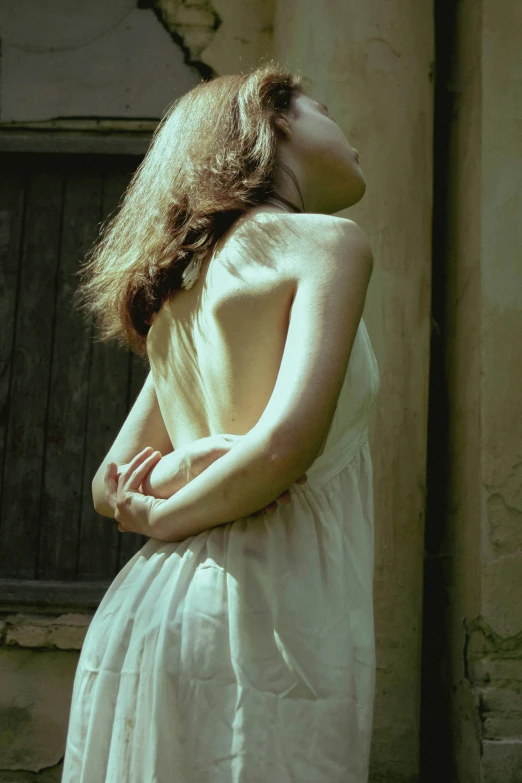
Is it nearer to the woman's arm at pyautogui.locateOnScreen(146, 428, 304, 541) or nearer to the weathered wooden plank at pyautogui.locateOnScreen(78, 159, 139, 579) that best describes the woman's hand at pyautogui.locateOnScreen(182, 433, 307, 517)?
the woman's arm at pyautogui.locateOnScreen(146, 428, 304, 541)

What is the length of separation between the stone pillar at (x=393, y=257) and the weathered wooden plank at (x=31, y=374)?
45.1 inches

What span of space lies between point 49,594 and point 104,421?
674 millimetres

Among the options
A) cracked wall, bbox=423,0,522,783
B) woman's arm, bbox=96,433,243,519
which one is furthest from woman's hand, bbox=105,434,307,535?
cracked wall, bbox=423,0,522,783

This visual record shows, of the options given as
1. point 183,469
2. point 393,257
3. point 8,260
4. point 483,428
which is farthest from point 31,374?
point 183,469

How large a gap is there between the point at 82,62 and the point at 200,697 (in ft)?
9.79

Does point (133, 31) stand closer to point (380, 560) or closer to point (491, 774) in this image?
point (380, 560)

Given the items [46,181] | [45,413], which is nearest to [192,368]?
[45,413]

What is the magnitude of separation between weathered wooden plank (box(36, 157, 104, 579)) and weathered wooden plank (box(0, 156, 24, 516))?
173 mm

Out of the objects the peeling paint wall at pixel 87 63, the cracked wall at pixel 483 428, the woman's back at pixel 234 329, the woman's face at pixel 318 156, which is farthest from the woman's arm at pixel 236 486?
the peeling paint wall at pixel 87 63

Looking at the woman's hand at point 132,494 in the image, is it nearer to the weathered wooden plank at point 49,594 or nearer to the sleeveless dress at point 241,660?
the sleeveless dress at point 241,660

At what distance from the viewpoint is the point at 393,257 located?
283 cm

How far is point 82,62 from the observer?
348 cm

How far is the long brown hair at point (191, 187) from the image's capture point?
137 cm

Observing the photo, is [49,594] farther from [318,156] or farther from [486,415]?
[318,156]
